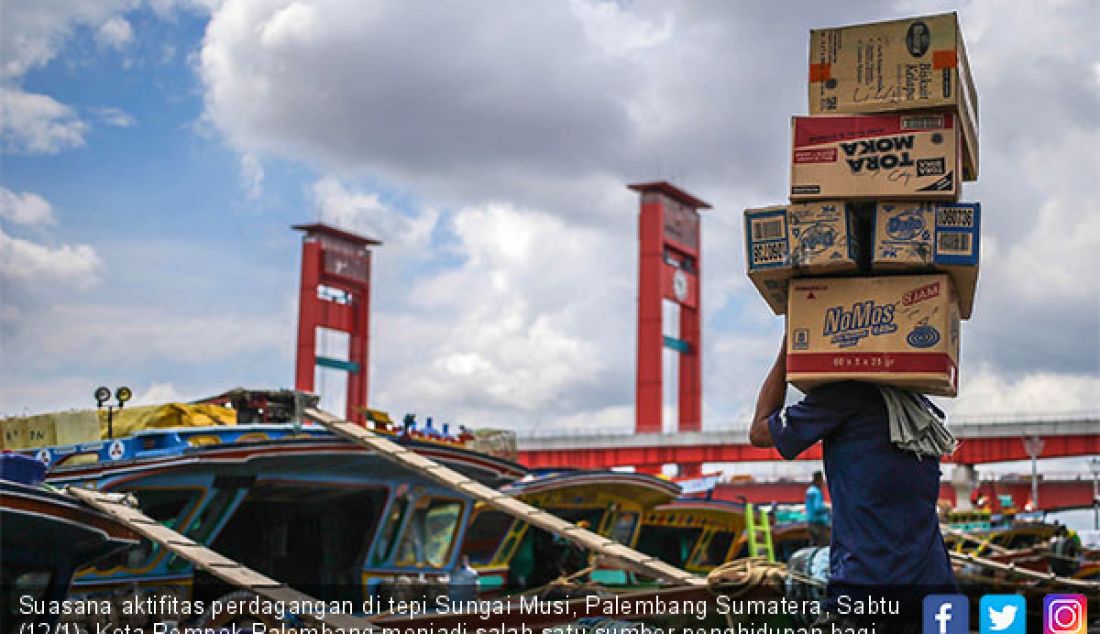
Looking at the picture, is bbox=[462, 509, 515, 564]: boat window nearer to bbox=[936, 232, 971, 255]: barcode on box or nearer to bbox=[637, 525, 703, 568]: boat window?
bbox=[637, 525, 703, 568]: boat window

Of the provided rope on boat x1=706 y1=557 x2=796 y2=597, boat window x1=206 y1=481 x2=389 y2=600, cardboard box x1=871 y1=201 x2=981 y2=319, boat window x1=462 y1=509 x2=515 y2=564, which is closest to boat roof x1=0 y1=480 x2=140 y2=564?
rope on boat x1=706 y1=557 x2=796 y2=597

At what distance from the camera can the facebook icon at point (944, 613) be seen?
142 inches

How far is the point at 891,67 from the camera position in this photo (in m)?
3.97

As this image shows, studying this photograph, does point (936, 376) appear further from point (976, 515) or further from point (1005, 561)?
point (976, 515)

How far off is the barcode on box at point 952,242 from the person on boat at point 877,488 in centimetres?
48

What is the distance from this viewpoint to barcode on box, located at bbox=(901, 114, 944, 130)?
393 centimetres

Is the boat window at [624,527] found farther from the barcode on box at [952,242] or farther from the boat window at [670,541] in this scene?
the barcode on box at [952,242]

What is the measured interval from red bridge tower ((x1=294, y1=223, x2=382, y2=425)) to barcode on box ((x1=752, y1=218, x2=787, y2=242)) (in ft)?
178

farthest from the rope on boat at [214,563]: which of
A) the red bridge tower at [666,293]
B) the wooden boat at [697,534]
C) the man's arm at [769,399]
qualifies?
the red bridge tower at [666,293]

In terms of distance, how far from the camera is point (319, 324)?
58625mm

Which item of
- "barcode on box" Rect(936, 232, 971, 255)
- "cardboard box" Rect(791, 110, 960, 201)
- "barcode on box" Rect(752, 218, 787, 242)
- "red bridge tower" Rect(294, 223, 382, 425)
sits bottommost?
"barcode on box" Rect(936, 232, 971, 255)

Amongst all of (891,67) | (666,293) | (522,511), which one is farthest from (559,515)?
(666,293)

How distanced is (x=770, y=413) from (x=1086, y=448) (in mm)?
48085

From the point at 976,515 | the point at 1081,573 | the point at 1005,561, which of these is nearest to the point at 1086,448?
the point at 976,515
